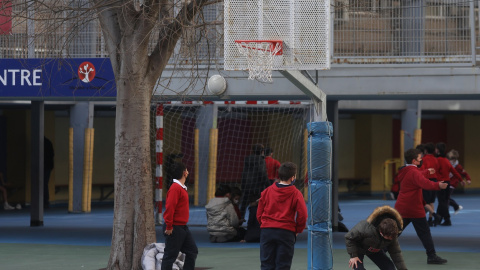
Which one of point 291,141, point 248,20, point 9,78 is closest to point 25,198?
point 291,141

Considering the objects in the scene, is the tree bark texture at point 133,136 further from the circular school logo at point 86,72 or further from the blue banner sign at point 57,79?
the circular school logo at point 86,72

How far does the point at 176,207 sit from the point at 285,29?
2732 mm

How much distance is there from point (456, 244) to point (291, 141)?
12.6 meters

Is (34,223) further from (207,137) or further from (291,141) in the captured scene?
(291,141)

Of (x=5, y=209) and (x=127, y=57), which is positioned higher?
(x=127, y=57)

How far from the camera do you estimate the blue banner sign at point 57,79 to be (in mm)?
15641

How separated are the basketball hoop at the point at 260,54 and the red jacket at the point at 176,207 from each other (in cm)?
191

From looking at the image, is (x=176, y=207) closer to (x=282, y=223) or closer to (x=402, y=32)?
(x=282, y=223)

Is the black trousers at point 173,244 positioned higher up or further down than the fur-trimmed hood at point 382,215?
further down

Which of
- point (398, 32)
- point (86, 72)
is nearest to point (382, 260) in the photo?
point (398, 32)

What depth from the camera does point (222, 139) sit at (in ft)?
94.6

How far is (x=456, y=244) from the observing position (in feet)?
52.8

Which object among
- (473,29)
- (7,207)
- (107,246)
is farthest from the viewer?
(7,207)

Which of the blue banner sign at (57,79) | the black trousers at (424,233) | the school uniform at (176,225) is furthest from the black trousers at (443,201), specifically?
the school uniform at (176,225)
